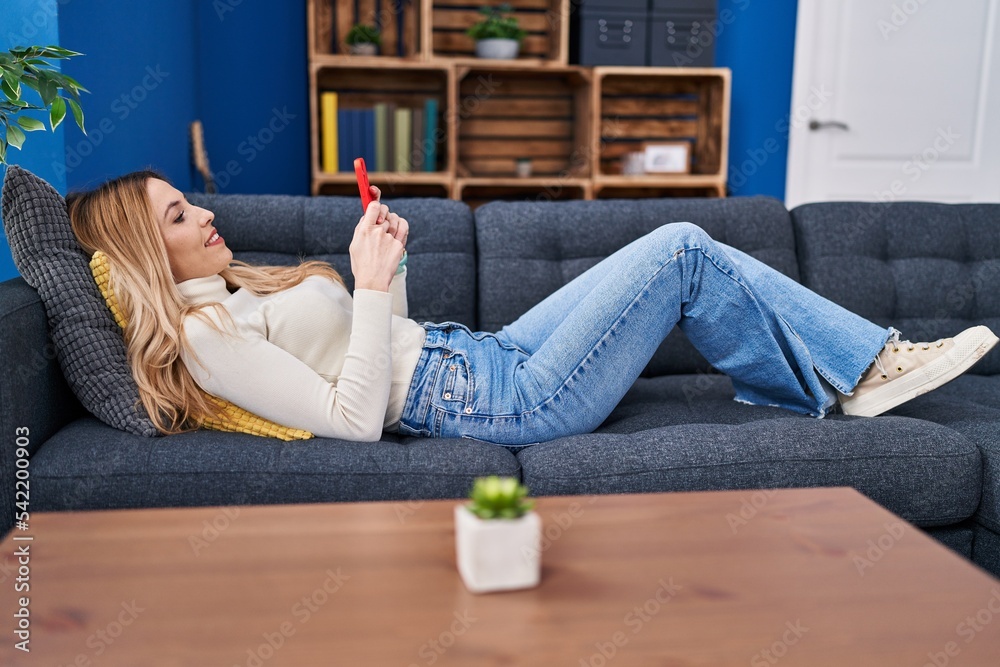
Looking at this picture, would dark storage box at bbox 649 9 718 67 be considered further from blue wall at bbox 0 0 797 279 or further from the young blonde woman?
the young blonde woman

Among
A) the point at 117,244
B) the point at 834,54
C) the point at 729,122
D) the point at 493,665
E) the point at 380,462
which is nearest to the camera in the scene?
the point at 493,665

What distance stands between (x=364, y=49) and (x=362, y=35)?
50mm

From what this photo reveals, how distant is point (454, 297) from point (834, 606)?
4.16ft

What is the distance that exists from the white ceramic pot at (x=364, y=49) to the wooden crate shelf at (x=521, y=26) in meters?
0.22

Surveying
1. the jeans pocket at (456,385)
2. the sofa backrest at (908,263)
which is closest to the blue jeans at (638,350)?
the jeans pocket at (456,385)

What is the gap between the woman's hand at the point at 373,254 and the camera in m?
1.33

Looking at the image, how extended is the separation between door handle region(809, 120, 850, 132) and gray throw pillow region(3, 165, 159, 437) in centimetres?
292

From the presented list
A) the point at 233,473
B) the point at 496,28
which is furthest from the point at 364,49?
the point at 233,473

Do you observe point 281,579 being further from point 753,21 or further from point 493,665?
point 753,21

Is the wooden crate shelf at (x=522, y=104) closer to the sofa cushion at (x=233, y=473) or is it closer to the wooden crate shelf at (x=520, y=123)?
the wooden crate shelf at (x=520, y=123)

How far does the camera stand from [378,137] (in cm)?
321

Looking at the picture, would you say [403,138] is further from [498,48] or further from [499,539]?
[499,539]

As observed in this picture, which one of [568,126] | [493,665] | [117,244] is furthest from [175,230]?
[568,126]

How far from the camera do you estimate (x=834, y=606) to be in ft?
2.51
